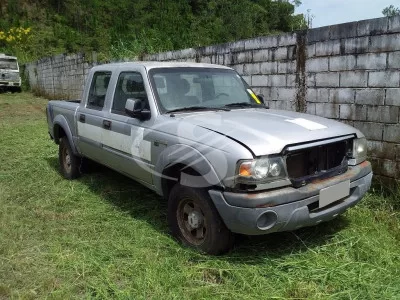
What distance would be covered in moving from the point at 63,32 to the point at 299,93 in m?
38.9

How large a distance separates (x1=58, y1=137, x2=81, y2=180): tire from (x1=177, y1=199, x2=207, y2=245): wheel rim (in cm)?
264

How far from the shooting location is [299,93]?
5422 mm

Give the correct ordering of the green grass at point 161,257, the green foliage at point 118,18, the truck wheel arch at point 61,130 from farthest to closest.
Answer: the green foliage at point 118,18 → the truck wheel arch at point 61,130 → the green grass at point 161,257

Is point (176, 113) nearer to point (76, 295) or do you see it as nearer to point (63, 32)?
point (76, 295)

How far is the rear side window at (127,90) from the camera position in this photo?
3959mm

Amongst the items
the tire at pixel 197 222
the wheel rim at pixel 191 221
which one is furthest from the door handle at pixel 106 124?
the wheel rim at pixel 191 221

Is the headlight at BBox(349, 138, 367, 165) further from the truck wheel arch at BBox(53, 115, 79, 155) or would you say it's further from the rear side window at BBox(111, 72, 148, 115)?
the truck wheel arch at BBox(53, 115, 79, 155)

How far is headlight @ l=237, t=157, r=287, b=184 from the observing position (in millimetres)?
2807

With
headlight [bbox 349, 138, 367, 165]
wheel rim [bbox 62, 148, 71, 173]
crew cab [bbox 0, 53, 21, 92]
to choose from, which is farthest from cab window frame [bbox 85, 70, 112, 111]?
crew cab [bbox 0, 53, 21, 92]

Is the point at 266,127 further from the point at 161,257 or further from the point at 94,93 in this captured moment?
the point at 94,93

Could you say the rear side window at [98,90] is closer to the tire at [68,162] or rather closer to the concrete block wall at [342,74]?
the tire at [68,162]

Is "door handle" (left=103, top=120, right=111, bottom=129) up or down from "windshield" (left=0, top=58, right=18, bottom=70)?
down

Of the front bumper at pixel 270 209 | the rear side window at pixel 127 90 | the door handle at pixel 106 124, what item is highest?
the rear side window at pixel 127 90

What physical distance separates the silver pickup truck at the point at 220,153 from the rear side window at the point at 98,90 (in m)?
0.04
